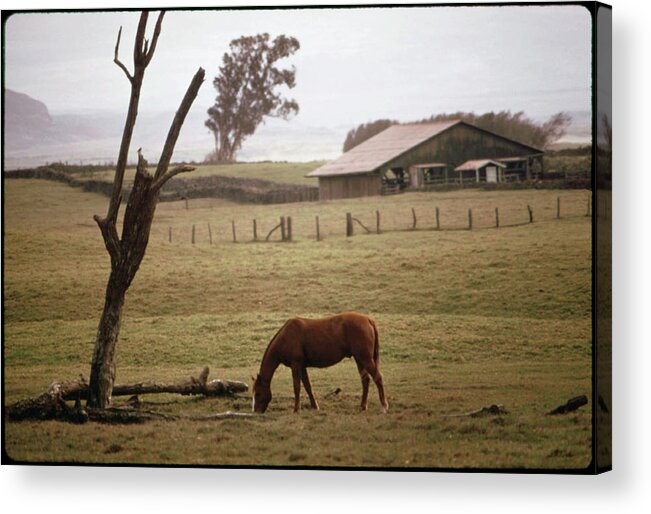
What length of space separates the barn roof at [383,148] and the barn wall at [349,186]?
0.05m

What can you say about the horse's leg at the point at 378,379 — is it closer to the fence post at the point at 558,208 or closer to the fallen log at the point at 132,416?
the fallen log at the point at 132,416

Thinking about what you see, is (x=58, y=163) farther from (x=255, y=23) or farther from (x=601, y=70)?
(x=601, y=70)

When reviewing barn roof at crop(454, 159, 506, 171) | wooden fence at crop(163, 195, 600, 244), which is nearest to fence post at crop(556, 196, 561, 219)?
wooden fence at crop(163, 195, 600, 244)

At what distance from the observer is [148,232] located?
10.9 m

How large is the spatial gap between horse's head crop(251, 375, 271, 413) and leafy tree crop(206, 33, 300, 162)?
2.10 m

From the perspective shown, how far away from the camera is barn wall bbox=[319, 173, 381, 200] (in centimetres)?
1118

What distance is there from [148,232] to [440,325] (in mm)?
2685

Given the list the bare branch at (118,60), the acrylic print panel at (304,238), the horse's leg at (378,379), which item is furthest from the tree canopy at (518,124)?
the bare branch at (118,60)

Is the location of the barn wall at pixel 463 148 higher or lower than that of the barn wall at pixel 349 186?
higher

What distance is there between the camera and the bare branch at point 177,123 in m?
10.9

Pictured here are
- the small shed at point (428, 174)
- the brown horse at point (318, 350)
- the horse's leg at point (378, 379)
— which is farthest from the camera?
the small shed at point (428, 174)

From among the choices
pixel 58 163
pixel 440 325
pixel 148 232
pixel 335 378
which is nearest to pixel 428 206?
pixel 440 325

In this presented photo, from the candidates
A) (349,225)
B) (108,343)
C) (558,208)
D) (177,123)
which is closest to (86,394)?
(108,343)

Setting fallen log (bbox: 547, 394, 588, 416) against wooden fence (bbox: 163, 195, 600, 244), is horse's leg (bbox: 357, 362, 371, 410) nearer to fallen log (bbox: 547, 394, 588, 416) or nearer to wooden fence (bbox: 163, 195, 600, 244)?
wooden fence (bbox: 163, 195, 600, 244)
